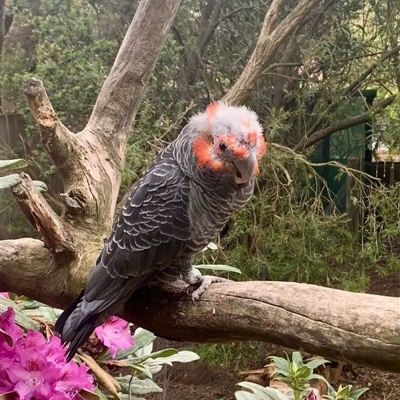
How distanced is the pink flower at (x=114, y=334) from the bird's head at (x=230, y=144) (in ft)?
0.93

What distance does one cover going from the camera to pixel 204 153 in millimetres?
705

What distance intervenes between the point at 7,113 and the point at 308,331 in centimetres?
137

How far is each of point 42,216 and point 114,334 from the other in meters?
0.21

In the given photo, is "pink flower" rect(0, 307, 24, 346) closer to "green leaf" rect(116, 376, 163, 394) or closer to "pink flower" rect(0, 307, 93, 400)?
"pink flower" rect(0, 307, 93, 400)

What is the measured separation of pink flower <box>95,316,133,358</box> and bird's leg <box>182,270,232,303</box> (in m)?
0.13

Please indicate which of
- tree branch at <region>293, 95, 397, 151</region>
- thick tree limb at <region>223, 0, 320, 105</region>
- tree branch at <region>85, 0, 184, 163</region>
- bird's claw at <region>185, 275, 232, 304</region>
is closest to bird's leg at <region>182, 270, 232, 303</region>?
bird's claw at <region>185, 275, 232, 304</region>

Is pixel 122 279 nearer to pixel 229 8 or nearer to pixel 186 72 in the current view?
pixel 186 72

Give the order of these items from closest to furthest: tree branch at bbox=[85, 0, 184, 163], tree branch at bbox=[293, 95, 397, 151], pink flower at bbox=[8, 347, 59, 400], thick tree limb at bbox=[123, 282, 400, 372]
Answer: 1. thick tree limb at bbox=[123, 282, 400, 372]
2. pink flower at bbox=[8, 347, 59, 400]
3. tree branch at bbox=[85, 0, 184, 163]
4. tree branch at bbox=[293, 95, 397, 151]

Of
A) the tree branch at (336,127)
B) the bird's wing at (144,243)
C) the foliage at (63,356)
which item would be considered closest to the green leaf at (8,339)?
the foliage at (63,356)

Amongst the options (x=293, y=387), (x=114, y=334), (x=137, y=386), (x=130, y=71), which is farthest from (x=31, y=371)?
(x=130, y=71)

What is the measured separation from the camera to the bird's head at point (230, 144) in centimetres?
67

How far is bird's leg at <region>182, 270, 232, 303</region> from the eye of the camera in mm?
689

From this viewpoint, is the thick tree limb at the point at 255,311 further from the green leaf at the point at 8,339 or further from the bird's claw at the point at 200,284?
the green leaf at the point at 8,339

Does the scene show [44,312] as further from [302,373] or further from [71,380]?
[302,373]
